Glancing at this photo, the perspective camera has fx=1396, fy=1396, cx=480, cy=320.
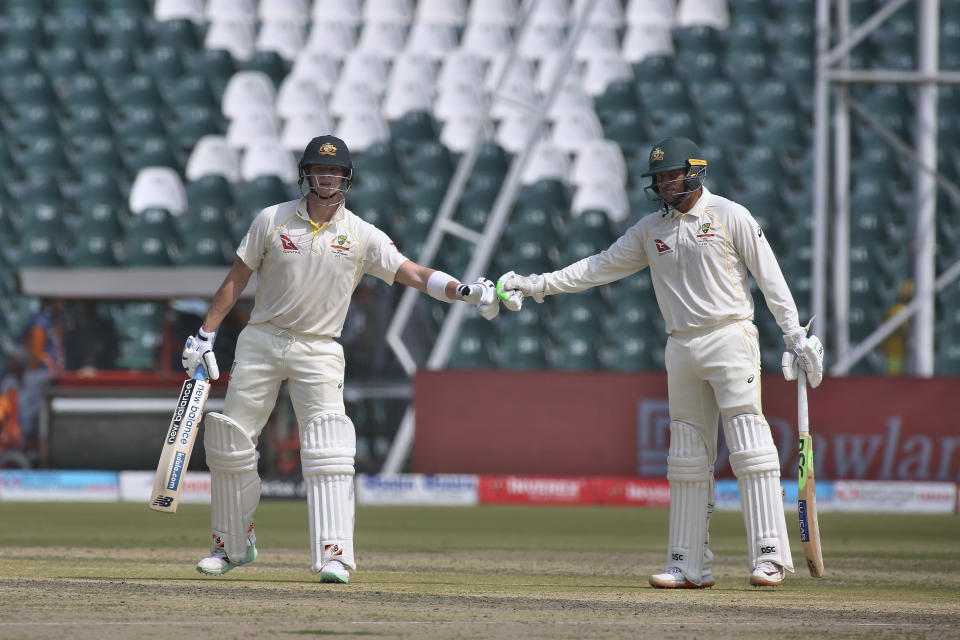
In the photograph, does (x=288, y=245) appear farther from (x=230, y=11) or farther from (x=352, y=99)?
(x=230, y=11)

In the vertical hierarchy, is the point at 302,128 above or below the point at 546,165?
above

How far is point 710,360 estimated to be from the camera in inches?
228

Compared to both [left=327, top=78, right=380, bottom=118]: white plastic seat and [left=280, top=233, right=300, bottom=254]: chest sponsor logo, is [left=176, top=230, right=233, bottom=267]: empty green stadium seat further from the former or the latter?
[left=280, top=233, right=300, bottom=254]: chest sponsor logo

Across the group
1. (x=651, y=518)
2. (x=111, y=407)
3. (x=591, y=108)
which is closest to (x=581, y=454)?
(x=651, y=518)

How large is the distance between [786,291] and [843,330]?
789 cm

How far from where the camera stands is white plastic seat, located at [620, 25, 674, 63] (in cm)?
1844

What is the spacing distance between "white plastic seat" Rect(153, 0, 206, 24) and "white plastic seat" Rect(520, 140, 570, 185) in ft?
17.6

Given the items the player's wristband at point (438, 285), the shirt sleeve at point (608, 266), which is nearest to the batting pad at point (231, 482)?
the player's wristband at point (438, 285)

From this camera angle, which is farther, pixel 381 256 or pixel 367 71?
pixel 367 71

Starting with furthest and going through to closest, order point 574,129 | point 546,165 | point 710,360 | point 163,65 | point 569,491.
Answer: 1. point 163,65
2. point 574,129
3. point 546,165
4. point 569,491
5. point 710,360

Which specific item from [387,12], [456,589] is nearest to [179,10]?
[387,12]

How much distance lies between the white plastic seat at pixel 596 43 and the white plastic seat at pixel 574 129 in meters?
1.00

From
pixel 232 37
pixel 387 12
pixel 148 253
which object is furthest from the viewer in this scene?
pixel 387 12

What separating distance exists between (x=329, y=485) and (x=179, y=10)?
48.8ft
